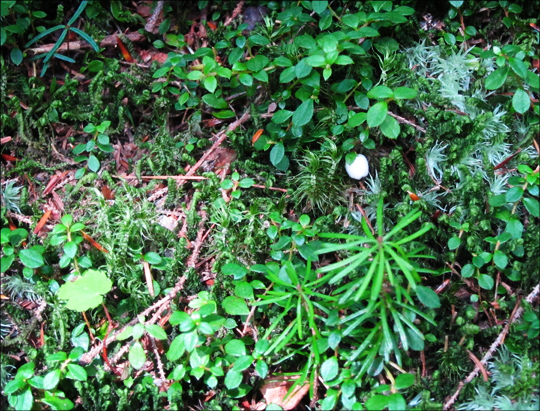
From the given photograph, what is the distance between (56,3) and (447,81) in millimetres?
2336

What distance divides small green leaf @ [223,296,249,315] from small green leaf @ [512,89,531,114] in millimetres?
1573

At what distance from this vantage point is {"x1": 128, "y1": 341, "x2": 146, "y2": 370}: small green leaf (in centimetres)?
208

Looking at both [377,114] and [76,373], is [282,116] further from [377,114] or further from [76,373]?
[76,373]

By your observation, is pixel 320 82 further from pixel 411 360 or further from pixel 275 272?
pixel 411 360

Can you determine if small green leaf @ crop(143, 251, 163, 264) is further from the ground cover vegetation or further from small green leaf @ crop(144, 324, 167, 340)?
small green leaf @ crop(144, 324, 167, 340)

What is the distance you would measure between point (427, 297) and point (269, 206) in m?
0.88

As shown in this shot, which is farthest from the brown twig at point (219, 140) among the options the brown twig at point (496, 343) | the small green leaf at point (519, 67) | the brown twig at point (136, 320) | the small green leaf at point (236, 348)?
the brown twig at point (496, 343)

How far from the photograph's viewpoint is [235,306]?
215 centimetres

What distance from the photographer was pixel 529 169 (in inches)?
87.2

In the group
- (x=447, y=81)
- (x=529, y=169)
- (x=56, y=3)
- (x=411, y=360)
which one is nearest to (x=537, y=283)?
(x=529, y=169)

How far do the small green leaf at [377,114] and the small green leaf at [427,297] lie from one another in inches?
31.4

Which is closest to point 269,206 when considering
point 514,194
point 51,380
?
point 514,194

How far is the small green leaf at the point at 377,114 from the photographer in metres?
2.30

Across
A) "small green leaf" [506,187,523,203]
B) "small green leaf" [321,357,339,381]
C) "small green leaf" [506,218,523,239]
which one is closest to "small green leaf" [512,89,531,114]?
"small green leaf" [506,187,523,203]
